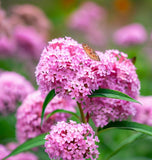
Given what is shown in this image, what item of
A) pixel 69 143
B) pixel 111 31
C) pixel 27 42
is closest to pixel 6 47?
pixel 27 42

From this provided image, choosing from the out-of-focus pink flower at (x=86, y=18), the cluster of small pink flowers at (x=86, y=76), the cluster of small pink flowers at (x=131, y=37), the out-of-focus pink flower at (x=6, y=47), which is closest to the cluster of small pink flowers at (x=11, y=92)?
the cluster of small pink flowers at (x=86, y=76)

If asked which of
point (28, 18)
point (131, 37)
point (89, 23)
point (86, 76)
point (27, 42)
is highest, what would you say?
point (89, 23)

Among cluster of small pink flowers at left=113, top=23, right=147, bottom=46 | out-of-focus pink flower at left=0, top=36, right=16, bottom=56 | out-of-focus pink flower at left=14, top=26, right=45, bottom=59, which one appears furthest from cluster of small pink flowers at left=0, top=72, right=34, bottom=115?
cluster of small pink flowers at left=113, top=23, right=147, bottom=46

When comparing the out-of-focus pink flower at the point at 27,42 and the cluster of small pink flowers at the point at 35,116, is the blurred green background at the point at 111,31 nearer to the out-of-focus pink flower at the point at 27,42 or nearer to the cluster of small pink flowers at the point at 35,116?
the out-of-focus pink flower at the point at 27,42

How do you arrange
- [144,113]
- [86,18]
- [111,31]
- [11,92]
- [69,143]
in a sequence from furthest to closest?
1. [111,31]
2. [86,18]
3. [11,92]
4. [144,113]
5. [69,143]

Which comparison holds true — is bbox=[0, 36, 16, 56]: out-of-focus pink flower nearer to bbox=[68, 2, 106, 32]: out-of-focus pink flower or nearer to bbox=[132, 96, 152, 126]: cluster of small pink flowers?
bbox=[68, 2, 106, 32]: out-of-focus pink flower

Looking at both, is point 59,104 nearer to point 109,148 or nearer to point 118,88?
point 118,88

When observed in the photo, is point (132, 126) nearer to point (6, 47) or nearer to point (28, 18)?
point (6, 47)
